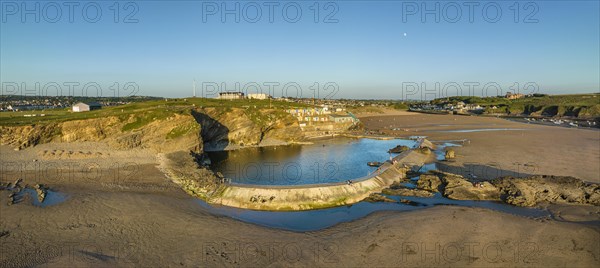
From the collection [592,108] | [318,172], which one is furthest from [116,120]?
[592,108]

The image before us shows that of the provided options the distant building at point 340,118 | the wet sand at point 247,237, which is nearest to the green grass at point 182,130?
the wet sand at point 247,237

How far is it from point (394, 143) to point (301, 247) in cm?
4583

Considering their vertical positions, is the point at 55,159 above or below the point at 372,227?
above

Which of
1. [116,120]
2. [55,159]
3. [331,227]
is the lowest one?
[331,227]

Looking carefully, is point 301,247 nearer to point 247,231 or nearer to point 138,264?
point 247,231

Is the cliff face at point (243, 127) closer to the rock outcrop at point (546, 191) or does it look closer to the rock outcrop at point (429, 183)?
the rock outcrop at point (429, 183)

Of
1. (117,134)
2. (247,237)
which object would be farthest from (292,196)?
(117,134)

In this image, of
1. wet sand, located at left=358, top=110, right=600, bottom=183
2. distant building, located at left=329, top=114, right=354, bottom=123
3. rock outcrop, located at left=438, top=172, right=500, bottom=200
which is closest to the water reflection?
rock outcrop, located at left=438, top=172, right=500, bottom=200

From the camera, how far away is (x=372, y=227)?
2130 centimetres

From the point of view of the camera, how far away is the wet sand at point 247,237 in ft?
54.7

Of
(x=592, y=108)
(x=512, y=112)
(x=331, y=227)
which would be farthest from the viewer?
(x=512, y=112)

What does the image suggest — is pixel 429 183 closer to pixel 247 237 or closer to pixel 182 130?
pixel 247 237

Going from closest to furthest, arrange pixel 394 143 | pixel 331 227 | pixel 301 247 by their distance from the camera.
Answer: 1. pixel 301 247
2. pixel 331 227
3. pixel 394 143

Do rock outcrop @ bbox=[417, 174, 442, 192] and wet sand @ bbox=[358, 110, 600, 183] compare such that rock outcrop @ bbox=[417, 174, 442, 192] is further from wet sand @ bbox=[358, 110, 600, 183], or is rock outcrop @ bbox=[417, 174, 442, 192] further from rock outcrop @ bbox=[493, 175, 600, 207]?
wet sand @ bbox=[358, 110, 600, 183]
